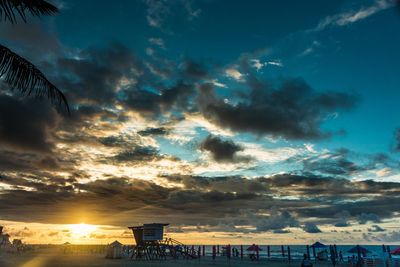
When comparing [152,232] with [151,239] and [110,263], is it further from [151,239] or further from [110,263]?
[110,263]

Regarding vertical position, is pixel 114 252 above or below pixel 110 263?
above

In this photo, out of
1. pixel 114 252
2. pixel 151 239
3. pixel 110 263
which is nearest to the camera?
pixel 110 263

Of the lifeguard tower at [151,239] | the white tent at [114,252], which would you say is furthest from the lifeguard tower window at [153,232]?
the white tent at [114,252]

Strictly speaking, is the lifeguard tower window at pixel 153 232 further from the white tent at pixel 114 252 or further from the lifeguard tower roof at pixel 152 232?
the white tent at pixel 114 252

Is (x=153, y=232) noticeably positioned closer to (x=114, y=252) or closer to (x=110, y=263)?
(x=110, y=263)

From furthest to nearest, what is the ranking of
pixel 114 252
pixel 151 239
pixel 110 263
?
pixel 114 252 < pixel 151 239 < pixel 110 263

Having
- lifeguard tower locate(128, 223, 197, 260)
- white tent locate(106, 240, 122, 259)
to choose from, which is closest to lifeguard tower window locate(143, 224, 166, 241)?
lifeguard tower locate(128, 223, 197, 260)

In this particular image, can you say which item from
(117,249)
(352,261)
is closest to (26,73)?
(352,261)

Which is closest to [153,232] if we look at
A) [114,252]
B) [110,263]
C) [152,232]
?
[152,232]

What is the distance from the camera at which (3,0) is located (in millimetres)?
10414

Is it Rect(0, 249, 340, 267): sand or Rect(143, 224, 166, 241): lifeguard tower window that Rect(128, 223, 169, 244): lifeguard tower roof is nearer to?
Rect(143, 224, 166, 241): lifeguard tower window

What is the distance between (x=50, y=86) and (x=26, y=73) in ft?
2.40

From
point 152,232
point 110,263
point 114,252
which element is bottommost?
point 110,263

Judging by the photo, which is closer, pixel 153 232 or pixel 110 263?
pixel 110 263
